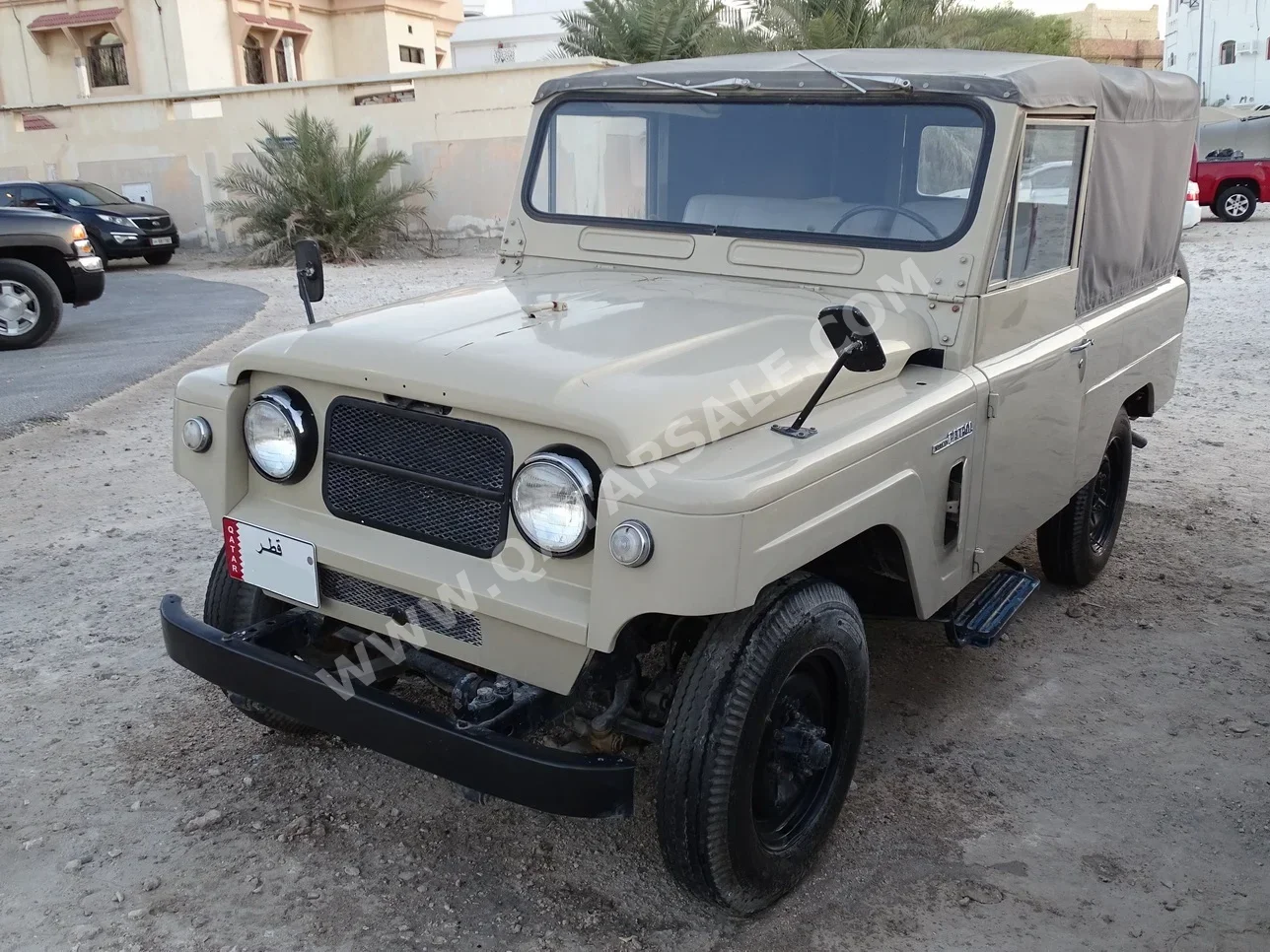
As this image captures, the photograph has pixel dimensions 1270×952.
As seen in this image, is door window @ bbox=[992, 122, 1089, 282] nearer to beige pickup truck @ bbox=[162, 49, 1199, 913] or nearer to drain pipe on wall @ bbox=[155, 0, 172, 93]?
beige pickup truck @ bbox=[162, 49, 1199, 913]

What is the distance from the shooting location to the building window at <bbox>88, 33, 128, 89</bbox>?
26.8 metres

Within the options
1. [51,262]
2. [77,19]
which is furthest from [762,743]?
[77,19]

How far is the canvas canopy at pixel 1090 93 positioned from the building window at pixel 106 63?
2672 centimetres

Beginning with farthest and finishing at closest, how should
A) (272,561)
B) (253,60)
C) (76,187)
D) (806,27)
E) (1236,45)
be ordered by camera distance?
(1236,45), (253,60), (76,187), (806,27), (272,561)

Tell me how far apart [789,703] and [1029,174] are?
5.88 ft

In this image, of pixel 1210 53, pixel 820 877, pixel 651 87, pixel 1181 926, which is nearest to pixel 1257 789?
pixel 1181 926

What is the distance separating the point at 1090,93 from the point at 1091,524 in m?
1.75

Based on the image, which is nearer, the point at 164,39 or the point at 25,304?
the point at 25,304

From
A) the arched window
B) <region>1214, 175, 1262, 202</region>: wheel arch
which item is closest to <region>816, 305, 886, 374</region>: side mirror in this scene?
<region>1214, 175, 1262, 202</region>: wheel arch

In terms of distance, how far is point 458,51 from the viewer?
32375 millimetres

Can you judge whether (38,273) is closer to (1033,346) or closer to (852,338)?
(1033,346)

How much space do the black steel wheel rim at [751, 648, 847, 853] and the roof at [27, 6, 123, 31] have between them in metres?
27.7

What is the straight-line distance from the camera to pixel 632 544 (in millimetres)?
2352

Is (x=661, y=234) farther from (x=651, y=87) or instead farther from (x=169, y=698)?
(x=169, y=698)
